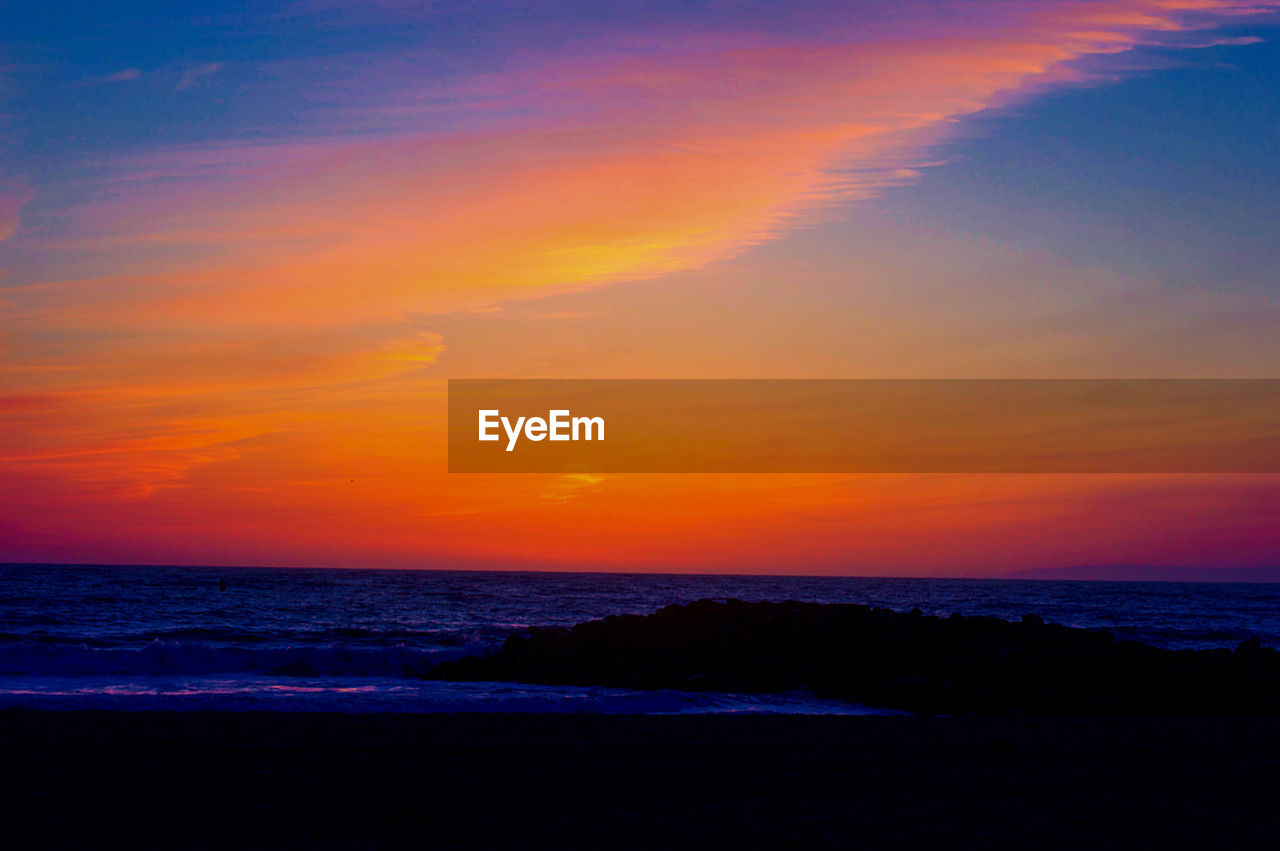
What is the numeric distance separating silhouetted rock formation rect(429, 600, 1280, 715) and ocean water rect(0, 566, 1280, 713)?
1628 mm

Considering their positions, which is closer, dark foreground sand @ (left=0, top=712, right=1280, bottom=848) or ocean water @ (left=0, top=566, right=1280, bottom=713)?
dark foreground sand @ (left=0, top=712, right=1280, bottom=848)

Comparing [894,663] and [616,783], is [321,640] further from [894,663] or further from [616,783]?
[616,783]

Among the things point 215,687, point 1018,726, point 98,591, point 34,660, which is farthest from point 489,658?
point 98,591

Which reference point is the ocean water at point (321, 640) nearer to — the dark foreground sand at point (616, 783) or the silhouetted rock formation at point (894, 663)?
the silhouetted rock formation at point (894, 663)

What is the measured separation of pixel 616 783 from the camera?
10242mm

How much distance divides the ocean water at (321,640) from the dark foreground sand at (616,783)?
155 inches

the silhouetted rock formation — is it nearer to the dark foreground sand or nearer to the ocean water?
the ocean water

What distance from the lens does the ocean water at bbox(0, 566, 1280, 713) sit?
726 inches

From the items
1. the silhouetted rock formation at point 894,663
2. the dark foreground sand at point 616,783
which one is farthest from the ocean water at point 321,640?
the dark foreground sand at point 616,783

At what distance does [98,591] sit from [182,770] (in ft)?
217

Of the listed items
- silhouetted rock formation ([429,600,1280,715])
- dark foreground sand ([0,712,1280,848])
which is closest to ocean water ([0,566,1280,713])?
silhouetted rock formation ([429,600,1280,715])

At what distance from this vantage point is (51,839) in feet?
25.0

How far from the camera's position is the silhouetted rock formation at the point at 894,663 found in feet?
65.7

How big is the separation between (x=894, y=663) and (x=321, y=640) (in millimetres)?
23758
